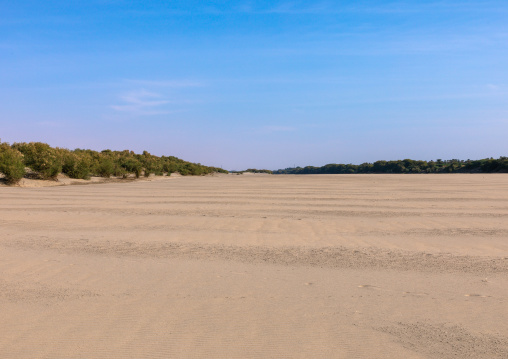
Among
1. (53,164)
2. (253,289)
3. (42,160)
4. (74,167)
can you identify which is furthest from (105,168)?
(253,289)

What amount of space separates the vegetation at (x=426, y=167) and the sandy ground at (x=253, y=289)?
3961 centimetres

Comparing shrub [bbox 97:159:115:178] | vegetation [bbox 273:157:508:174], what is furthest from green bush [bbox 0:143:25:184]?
vegetation [bbox 273:157:508:174]

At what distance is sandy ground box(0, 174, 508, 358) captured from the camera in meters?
3.04

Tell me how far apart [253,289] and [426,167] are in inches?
2209

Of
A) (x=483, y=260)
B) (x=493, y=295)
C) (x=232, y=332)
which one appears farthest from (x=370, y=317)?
(x=483, y=260)

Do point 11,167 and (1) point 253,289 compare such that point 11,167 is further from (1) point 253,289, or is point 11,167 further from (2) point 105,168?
(1) point 253,289

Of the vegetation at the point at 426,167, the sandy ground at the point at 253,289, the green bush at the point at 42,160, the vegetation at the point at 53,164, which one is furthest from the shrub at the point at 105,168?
the vegetation at the point at 426,167

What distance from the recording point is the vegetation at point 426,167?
43000 millimetres

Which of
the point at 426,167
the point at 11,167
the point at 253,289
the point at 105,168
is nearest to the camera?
the point at 253,289

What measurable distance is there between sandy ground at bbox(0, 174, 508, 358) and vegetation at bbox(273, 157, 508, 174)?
39606 millimetres

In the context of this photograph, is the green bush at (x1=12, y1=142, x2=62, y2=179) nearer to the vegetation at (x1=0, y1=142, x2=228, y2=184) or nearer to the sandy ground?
the vegetation at (x1=0, y1=142, x2=228, y2=184)

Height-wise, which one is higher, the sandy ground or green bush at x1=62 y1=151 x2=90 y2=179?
green bush at x1=62 y1=151 x2=90 y2=179

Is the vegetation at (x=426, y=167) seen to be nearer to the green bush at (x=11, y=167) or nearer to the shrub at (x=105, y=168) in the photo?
the shrub at (x=105, y=168)

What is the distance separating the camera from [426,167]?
55.5 metres
